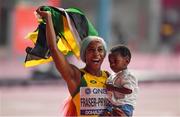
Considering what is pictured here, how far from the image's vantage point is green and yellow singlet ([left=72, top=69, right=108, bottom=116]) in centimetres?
421

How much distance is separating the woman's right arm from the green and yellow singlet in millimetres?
44

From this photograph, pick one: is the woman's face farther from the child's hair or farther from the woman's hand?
the woman's hand

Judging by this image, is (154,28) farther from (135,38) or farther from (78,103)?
(78,103)

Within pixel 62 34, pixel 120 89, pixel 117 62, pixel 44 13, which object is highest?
pixel 44 13

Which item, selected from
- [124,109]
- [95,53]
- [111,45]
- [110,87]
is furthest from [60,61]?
[111,45]

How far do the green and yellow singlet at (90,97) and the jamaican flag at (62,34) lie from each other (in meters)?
0.30

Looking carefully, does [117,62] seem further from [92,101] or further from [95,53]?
[92,101]

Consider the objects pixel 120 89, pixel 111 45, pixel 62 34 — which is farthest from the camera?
pixel 111 45

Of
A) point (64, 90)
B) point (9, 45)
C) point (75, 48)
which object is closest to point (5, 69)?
point (9, 45)

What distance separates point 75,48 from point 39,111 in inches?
377

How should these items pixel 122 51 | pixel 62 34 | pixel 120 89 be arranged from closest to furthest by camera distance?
1. pixel 120 89
2. pixel 122 51
3. pixel 62 34

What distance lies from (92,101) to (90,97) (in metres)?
0.03

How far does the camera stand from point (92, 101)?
13.8 ft

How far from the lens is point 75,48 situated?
4.52m
